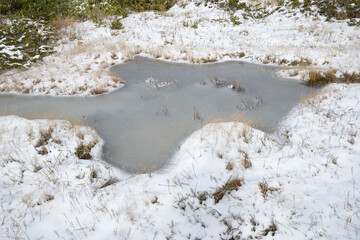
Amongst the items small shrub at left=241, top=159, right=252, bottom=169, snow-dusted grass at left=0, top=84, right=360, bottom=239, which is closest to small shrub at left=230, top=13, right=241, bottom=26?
snow-dusted grass at left=0, top=84, right=360, bottom=239

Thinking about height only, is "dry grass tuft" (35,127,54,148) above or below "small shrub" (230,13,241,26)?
below

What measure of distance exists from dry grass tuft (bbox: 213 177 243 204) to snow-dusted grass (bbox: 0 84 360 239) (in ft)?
0.05

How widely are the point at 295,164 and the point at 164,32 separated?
38.5 ft

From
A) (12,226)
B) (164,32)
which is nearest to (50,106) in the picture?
(12,226)

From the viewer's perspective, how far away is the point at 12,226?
3.16 m

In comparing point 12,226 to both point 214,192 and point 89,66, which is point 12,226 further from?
point 89,66

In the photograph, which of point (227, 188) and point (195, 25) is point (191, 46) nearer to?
point (195, 25)

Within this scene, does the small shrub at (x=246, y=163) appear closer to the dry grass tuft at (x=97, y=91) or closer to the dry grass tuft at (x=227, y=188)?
the dry grass tuft at (x=227, y=188)

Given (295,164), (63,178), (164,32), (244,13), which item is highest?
(244,13)

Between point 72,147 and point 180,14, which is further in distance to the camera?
point 180,14

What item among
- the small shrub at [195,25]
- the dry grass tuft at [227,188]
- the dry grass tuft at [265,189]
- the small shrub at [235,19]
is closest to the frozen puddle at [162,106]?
the dry grass tuft at [227,188]

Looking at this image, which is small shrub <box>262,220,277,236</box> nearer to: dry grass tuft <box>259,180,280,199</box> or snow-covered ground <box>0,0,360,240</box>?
snow-covered ground <box>0,0,360,240</box>

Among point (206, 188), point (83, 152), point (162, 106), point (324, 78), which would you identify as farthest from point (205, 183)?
point (324, 78)

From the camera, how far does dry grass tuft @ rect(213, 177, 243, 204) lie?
347 cm
